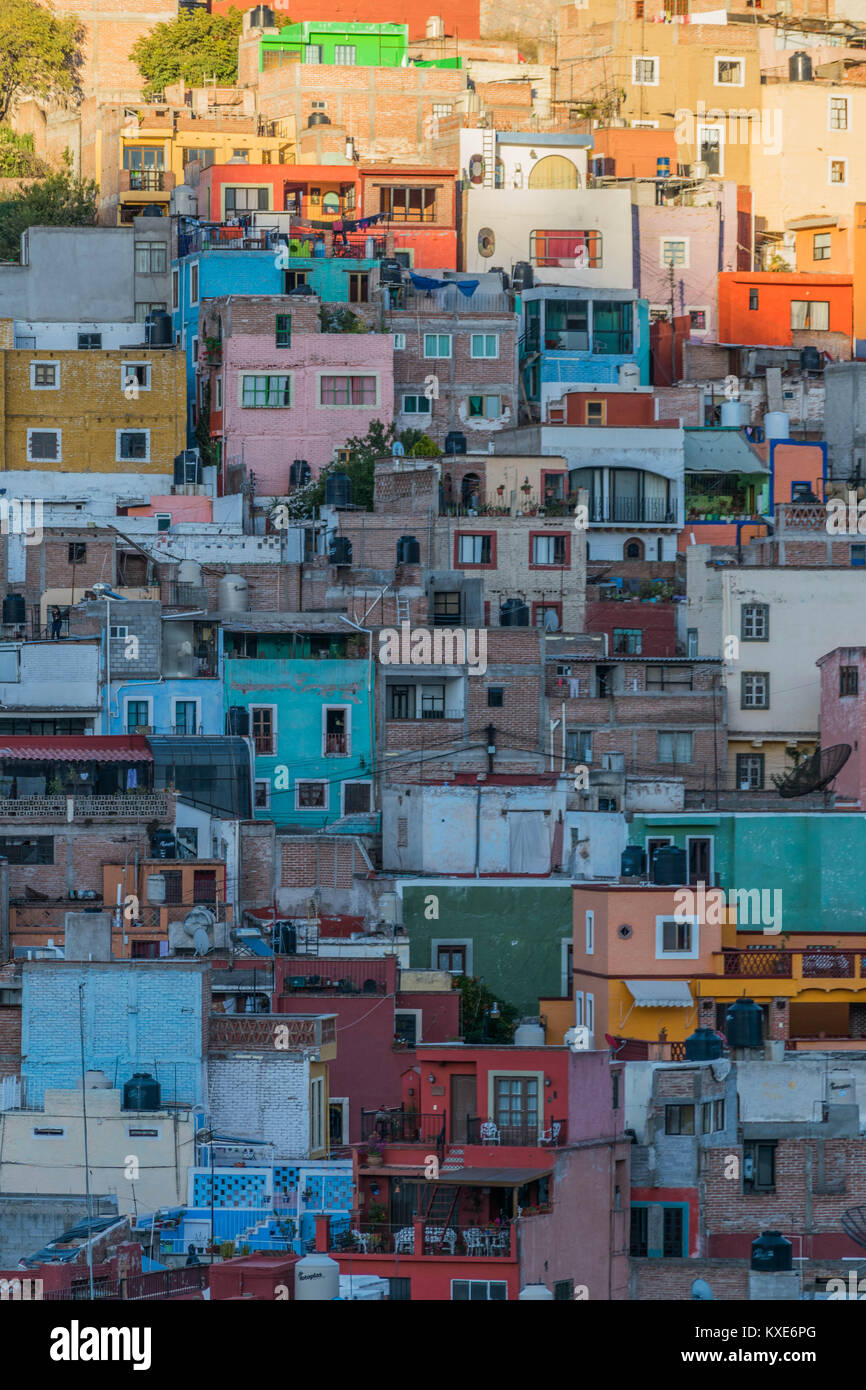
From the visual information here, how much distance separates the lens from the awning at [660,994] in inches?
1355

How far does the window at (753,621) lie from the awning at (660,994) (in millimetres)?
12601

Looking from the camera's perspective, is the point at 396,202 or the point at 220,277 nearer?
the point at 220,277

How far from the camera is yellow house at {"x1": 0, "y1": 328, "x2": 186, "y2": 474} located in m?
56.4

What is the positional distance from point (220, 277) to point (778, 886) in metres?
24.0

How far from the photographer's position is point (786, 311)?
6278cm

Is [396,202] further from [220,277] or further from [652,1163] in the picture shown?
[652,1163]

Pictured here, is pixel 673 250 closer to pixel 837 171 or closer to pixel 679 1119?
pixel 837 171

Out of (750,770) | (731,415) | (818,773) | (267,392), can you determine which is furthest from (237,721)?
(731,415)

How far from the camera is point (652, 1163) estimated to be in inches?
1145

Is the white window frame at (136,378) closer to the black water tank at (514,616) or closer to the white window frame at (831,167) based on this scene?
the black water tank at (514,616)

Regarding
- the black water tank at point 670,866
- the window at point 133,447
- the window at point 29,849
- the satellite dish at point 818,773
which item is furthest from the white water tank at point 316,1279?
the window at point 133,447

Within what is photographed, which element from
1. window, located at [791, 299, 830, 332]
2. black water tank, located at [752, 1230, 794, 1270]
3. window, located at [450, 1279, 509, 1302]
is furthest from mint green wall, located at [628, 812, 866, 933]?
window, located at [791, 299, 830, 332]

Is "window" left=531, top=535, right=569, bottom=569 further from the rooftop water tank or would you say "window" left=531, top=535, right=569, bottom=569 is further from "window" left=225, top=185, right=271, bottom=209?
"window" left=225, top=185, right=271, bottom=209
